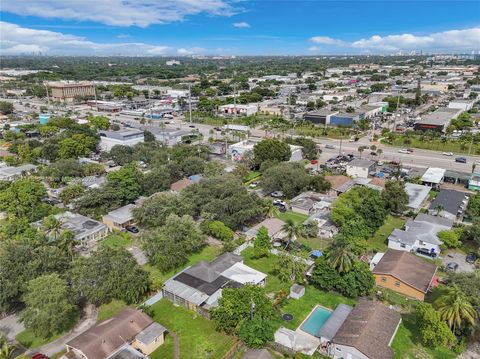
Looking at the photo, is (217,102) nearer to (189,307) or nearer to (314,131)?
(314,131)

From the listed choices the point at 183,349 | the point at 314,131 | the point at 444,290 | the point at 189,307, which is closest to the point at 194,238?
the point at 189,307

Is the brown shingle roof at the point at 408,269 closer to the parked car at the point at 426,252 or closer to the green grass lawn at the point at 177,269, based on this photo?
the parked car at the point at 426,252

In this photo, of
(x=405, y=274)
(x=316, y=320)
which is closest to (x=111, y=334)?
(x=316, y=320)

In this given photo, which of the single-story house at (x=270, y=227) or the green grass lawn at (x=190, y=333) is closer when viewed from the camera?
the green grass lawn at (x=190, y=333)

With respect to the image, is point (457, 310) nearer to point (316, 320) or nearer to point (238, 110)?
point (316, 320)

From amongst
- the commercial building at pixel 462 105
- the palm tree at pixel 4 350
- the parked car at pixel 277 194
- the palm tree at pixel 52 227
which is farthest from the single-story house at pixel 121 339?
the commercial building at pixel 462 105

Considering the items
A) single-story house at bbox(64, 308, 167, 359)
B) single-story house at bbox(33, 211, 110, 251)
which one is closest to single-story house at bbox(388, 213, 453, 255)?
single-story house at bbox(64, 308, 167, 359)
